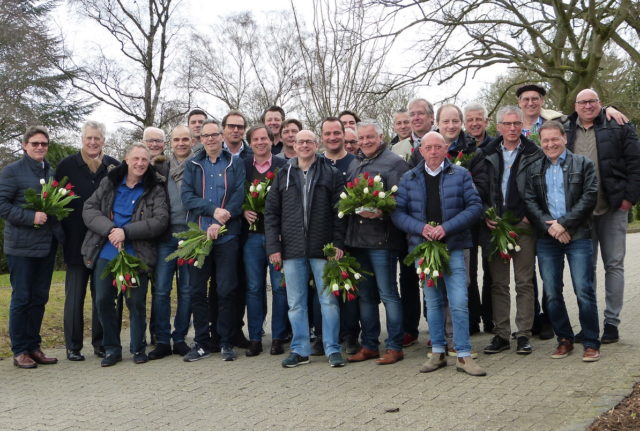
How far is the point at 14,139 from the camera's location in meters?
26.5

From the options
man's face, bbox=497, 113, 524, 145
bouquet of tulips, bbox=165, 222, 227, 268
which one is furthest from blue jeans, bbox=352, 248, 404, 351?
man's face, bbox=497, 113, 524, 145

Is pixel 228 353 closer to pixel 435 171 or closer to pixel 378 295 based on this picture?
pixel 378 295

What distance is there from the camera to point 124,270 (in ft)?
23.2

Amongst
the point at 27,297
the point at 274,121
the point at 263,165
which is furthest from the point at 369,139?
the point at 27,297

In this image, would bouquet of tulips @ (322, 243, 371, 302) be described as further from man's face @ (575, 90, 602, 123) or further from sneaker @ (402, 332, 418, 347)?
man's face @ (575, 90, 602, 123)

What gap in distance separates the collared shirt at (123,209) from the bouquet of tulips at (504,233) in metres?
3.65

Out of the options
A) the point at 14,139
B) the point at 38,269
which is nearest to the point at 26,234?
the point at 38,269

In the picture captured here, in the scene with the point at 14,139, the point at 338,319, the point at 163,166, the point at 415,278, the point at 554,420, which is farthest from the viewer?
the point at 14,139

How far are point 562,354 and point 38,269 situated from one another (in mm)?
A: 5399

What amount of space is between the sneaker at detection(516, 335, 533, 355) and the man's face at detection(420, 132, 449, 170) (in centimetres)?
192

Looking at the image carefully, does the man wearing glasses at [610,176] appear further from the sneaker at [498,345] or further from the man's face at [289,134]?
the man's face at [289,134]

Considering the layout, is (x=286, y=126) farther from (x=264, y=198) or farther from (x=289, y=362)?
(x=289, y=362)

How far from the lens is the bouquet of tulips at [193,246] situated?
695 cm

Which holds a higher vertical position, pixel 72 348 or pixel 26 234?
pixel 26 234
